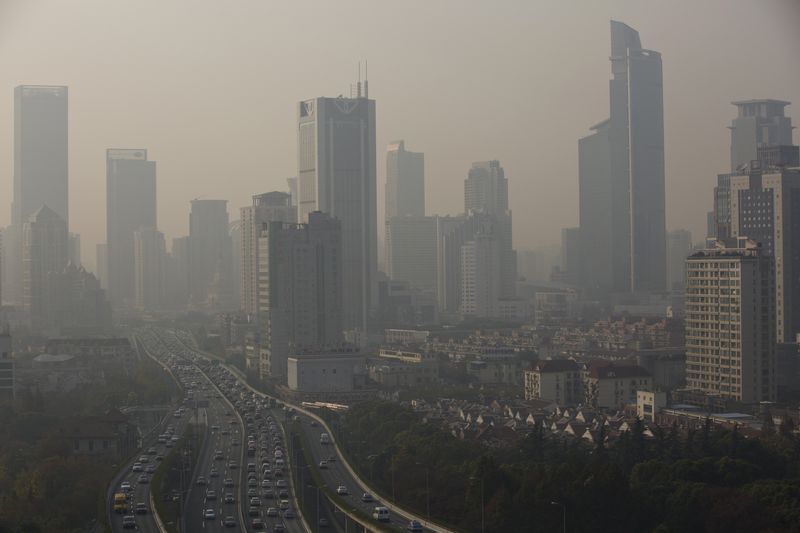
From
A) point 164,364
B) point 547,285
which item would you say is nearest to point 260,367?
point 164,364

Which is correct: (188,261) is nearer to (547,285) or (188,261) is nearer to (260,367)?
(547,285)

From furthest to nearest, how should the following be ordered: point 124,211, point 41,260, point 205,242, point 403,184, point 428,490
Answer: point 205,242
point 124,211
point 403,184
point 41,260
point 428,490

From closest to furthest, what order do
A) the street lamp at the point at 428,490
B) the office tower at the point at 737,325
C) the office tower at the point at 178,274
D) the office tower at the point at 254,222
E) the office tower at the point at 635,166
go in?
the street lamp at the point at 428,490 → the office tower at the point at 737,325 → the office tower at the point at 254,222 → the office tower at the point at 635,166 → the office tower at the point at 178,274

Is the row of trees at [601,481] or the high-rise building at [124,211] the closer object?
the row of trees at [601,481]

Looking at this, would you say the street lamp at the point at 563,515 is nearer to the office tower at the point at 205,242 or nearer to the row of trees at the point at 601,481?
the row of trees at the point at 601,481

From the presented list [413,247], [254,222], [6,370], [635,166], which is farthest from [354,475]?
[413,247]

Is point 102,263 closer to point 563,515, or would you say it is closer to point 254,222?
point 254,222

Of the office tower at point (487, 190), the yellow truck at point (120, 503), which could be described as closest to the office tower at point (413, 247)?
the office tower at point (487, 190)
